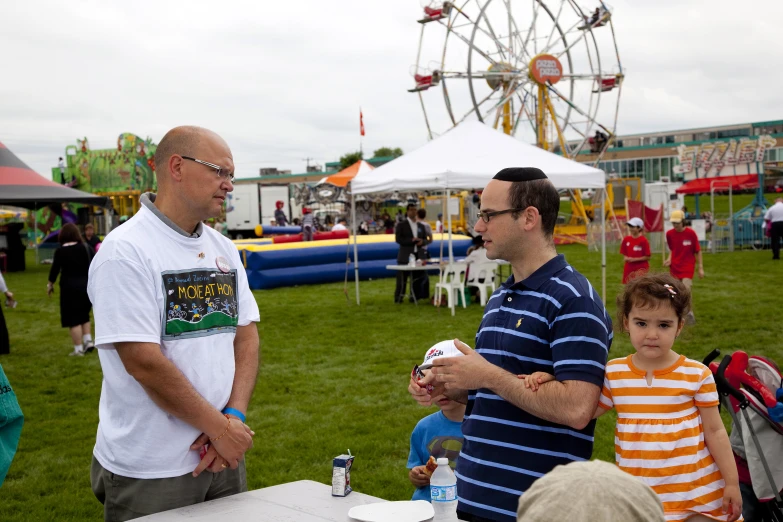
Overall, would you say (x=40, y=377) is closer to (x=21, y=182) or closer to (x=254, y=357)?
(x=21, y=182)

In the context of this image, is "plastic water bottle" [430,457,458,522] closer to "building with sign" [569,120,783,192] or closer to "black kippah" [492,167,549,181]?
"black kippah" [492,167,549,181]

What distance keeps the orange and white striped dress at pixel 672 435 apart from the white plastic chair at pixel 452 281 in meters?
9.64

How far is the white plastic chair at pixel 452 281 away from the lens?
12.4 metres

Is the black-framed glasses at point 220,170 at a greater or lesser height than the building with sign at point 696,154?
lesser

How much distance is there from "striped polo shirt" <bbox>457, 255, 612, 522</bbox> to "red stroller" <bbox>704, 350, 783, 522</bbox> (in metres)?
1.23

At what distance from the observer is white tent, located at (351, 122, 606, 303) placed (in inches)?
436

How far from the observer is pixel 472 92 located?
30422 mm

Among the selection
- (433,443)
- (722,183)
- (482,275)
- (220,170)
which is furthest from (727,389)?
(722,183)

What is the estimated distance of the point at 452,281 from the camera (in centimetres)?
1229

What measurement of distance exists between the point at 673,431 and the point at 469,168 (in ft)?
29.5

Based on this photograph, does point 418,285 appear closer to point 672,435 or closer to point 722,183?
point 672,435

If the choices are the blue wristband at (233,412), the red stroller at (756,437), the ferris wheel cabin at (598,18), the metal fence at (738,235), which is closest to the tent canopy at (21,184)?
the blue wristband at (233,412)

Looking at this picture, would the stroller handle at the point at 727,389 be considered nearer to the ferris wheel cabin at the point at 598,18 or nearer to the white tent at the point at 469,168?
the white tent at the point at 469,168

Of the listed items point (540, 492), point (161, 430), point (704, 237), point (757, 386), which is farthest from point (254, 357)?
point (704, 237)
